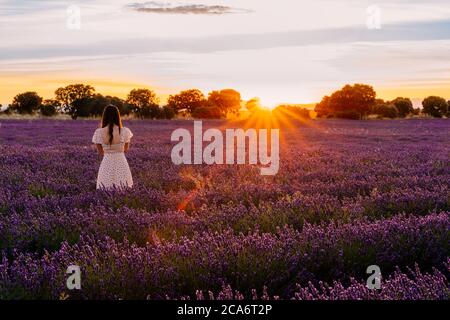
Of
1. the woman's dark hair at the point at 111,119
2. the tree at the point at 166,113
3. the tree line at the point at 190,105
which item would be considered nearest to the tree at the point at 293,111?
the tree line at the point at 190,105

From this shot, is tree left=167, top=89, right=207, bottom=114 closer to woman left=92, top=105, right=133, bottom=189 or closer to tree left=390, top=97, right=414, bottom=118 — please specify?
tree left=390, top=97, right=414, bottom=118

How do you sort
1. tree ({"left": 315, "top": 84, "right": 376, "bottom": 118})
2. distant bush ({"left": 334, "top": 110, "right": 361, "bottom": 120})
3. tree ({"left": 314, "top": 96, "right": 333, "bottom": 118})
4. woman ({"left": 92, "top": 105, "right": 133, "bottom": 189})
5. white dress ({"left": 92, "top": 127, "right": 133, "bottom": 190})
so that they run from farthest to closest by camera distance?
1. tree ({"left": 314, "top": 96, "right": 333, "bottom": 118})
2. tree ({"left": 315, "top": 84, "right": 376, "bottom": 118})
3. distant bush ({"left": 334, "top": 110, "right": 361, "bottom": 120})
4. woman ({"left": 92, "top": 105, "right": 133, "bottom": 189})
5. white dress ({"left": 92, "top": 127, "right": 133, "bottom": 190})

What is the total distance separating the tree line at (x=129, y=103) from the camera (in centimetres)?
5694

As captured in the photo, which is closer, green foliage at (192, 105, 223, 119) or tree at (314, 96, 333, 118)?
green foliage at (192, 105, 223, 119)

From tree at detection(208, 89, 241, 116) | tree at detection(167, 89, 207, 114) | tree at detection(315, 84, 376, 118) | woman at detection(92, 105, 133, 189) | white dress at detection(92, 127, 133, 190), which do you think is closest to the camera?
white dress at detection(92, 127, 133, 190)

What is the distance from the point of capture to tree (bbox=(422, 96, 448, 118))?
216 feet

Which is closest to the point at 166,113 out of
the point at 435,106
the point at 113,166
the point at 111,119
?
the point at 435,106

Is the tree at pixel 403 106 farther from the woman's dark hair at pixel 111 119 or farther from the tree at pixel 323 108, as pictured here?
the woman's dark hair at pixel 111 119

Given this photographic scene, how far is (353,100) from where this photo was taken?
224ft

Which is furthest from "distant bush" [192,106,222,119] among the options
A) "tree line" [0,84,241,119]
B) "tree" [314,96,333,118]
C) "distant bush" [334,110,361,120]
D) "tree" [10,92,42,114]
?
"tree" [10,92,42,114]

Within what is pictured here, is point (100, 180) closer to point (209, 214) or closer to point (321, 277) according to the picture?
point (209, 214)

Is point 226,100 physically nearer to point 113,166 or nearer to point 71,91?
point 71,91

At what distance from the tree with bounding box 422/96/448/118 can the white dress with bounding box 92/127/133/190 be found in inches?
2480

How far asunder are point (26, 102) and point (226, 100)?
36507 mm
